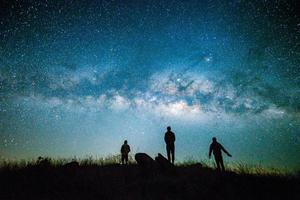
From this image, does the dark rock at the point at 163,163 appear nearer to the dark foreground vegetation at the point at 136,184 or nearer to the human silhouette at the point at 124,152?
the dark foreground vegetation at the point at 136,184

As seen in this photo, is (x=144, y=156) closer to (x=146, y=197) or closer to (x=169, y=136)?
(x=169, y=136)

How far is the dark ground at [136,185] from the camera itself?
1026 cm

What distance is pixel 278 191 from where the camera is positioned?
38.2 feet

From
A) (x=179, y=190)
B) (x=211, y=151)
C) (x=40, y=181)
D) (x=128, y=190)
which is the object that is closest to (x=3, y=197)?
(x=40, y=181)

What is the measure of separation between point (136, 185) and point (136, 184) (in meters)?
0.14

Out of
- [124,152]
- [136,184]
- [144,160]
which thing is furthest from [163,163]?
[124,152]

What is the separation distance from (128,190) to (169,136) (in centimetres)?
638

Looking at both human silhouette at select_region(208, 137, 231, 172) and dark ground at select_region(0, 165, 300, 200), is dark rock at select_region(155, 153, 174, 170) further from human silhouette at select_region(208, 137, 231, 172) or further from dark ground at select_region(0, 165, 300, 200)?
human silhouette at select_region(208, 137, 231, 172)

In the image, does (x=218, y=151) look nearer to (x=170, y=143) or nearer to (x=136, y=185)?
(x=170, y=143)

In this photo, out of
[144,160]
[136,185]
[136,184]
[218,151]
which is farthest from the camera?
[218,151]

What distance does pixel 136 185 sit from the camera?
11680 millimetres

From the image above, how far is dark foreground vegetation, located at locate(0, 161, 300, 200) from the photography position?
10281 mm

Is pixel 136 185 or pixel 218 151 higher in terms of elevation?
pixel 218 151

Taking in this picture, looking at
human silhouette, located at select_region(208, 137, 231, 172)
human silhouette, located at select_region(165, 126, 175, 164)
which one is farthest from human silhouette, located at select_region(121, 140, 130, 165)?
human silhouette, located at select_region(208, 137, 231, 172)
